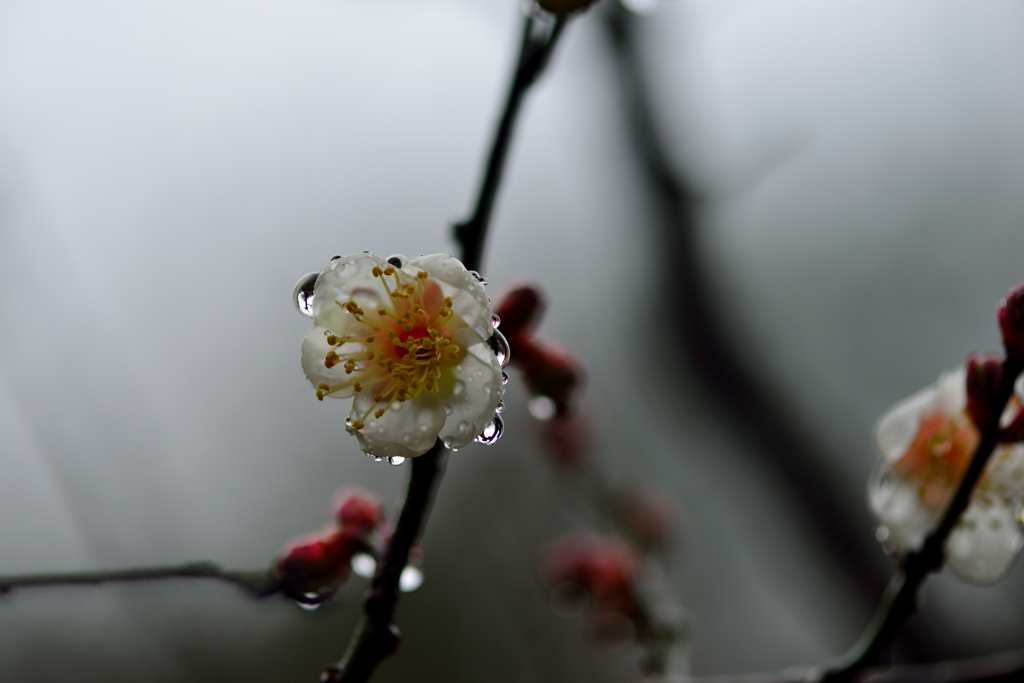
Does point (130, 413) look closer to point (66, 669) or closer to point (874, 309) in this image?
point (66, 669)

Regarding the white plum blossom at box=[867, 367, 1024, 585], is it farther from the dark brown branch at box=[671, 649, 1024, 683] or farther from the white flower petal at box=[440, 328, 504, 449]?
the white flower petal at box=[440, 328, 504, 449]

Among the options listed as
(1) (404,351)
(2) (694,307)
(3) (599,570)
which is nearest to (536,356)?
(1) (404,351)

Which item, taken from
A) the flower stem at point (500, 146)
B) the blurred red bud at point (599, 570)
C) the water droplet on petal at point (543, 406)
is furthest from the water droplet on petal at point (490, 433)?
the blurred red bud at point (599, 570)

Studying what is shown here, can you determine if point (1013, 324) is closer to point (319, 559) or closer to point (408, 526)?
point (408, 526)

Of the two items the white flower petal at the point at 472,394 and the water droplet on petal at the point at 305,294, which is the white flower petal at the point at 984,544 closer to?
the white flower petal at the point at 472,394

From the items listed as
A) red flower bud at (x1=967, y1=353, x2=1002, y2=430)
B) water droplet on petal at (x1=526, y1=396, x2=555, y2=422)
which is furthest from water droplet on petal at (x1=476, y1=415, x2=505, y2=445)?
red flower bud at (x1=967, y1=353, x2=1002, y2=430)

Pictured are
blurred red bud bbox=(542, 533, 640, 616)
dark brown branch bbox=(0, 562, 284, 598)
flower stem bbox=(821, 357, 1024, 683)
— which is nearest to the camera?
dark brown branch bbox=(0, 562, 284, 598)

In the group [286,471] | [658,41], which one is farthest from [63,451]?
[286,471]

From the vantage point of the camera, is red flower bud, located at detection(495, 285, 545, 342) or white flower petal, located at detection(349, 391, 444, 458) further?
red flower bud, located at detection(495, 285, 545, 342)
